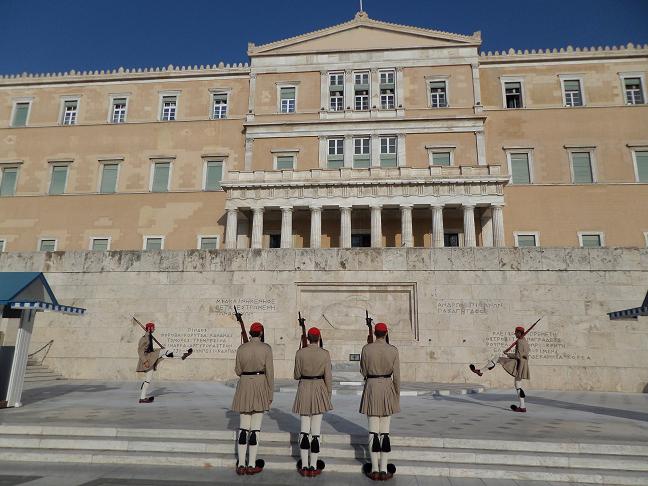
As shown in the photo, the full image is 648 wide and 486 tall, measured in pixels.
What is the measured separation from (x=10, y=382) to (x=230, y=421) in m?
5.67

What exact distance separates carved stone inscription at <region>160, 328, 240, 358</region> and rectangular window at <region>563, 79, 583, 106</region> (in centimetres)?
3091

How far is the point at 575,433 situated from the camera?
24.3 ft

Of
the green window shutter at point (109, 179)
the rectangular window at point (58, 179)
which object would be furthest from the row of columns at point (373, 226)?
the rectangular window at point (58, 179)

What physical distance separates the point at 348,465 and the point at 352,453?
17.0 inches

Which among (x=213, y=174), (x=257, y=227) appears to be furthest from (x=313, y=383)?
(x=213, y=174)

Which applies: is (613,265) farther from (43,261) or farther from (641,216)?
(43,261)

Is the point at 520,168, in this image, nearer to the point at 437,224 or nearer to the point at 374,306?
the point at 437,224

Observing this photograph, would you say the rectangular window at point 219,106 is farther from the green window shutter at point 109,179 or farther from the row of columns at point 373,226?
the row of columns at point 373,226

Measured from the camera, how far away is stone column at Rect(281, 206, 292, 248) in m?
28.9

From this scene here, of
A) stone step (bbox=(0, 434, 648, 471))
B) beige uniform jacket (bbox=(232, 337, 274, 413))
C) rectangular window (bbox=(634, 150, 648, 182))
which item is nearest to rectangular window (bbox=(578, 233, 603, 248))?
rectangular window (bbox=(634, 150, 648, 182))

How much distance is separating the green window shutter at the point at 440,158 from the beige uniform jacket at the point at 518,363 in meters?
23.2

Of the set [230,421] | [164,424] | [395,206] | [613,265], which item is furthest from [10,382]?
[395,206]

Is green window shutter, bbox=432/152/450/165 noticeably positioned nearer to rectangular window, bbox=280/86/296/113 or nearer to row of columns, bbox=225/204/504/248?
row of columns, bbox=225/204/504/248

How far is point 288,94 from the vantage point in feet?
113
